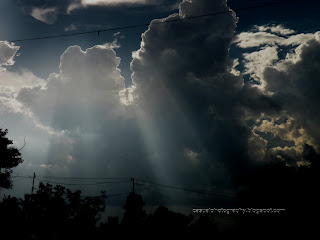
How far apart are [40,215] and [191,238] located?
31003 mm

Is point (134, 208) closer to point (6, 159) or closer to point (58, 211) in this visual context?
point (58, 211)

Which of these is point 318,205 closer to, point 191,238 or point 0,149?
point 191,238

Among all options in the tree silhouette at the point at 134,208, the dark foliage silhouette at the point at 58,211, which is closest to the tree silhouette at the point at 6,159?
the dark foliage silhouette at the point at 58,211

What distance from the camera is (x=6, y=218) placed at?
19500mm

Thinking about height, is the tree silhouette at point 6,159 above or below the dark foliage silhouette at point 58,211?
above

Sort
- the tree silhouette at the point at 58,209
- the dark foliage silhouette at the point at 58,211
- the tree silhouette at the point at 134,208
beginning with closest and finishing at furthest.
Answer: the dark foliage silhouette at the point at 58,211, the tree silhouette at the point at 58,209, the tree silhouette at the point at 134,208

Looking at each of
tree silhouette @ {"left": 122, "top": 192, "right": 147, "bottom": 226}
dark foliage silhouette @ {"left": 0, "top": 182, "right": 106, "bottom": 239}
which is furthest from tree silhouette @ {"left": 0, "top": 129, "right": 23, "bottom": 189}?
tree silhouette @ {"left": 122, "top": 192, "right": 147, "bottom": 226}

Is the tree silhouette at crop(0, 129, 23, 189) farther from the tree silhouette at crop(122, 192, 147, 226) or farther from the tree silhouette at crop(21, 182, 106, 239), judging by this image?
the tree silhouette at crop(122, 192, 147, 226)

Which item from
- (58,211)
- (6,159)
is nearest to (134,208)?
(58,211)

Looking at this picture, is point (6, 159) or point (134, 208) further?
point (134, 208)

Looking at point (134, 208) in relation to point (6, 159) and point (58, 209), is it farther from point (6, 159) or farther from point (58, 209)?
point (6, 159)

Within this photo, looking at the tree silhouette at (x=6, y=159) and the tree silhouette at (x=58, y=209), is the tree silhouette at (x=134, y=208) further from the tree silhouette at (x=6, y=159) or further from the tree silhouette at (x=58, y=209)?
the tree silhouette at (x=6, y=159)

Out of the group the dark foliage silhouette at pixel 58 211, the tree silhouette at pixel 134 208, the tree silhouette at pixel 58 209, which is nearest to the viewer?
the dark foliage silhouette at pixel 58 211

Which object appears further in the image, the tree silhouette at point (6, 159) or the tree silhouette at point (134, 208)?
the tree silhouette at point (134, 208)
